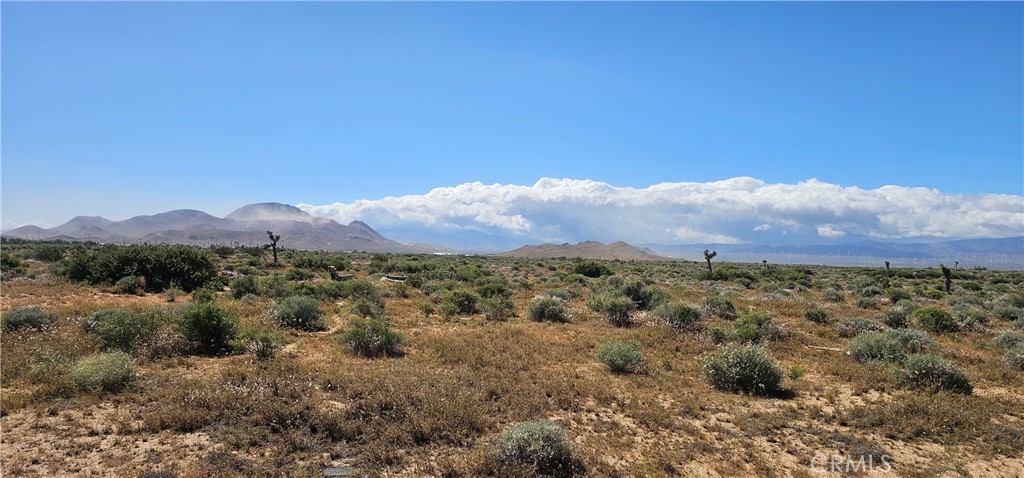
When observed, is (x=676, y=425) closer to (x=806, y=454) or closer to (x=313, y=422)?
(x=806, y=454)

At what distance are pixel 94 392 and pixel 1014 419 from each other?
16.9 m

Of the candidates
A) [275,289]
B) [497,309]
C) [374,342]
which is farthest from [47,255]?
[374,342]

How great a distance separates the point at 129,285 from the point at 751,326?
2659cm

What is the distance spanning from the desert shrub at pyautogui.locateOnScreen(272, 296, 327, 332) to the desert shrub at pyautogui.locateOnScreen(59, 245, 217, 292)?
11.5 metres

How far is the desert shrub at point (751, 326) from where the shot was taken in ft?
48.0

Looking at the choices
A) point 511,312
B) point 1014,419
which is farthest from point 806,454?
point 511,312

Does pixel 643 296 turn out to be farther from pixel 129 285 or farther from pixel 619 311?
pixel 129 285

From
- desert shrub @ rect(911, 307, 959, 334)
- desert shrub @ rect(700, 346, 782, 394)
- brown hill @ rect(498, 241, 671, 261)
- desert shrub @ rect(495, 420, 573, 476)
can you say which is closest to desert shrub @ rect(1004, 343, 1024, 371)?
desert shrub @ rect(911, 307, 959, 334)

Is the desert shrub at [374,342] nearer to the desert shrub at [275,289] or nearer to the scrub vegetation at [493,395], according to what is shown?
the scrub vegetation at [493,395]

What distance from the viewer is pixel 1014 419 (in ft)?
28.1

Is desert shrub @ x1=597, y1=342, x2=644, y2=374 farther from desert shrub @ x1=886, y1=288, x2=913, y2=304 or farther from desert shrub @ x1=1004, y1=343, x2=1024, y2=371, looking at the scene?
desert shrub @ x1=886, y1=288, x2=913, y2=304

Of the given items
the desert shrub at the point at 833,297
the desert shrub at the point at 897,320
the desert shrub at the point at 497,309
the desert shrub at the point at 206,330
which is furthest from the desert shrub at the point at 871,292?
the desert shrub at the point at 206,330

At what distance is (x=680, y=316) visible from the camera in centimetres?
1691

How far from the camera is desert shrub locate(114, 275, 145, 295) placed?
70.4 ft
